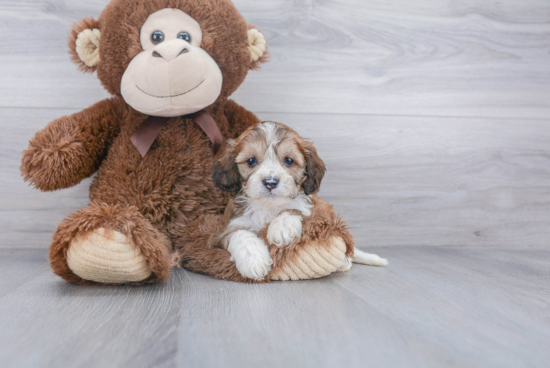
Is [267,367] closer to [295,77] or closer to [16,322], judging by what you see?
[16,322]

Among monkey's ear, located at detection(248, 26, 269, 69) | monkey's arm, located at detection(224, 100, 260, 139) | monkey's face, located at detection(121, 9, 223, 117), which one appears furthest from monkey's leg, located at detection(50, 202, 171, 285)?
monkey's ear, located at detection(248, 26, 269, 69)

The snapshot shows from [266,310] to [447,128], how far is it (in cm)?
158

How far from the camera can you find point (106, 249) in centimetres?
119

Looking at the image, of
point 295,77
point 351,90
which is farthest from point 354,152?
point 295,77

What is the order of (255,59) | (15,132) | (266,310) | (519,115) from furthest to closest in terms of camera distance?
1. (519,115)
2. (15,132)
3. (255,59)
4. (266,310)

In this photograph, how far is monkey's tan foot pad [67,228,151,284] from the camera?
120cm

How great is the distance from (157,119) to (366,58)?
1109 mm

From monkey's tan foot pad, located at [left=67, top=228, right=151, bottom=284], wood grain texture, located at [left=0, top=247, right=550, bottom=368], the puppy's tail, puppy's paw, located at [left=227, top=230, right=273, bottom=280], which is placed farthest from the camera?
the puppy's tail

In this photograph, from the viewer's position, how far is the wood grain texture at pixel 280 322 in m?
0.82

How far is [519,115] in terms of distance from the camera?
7.40 ft

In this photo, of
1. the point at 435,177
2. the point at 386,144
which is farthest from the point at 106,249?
the point at 435,177

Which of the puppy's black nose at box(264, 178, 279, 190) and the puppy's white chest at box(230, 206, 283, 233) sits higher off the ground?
the puppy's black nose at box(264, 178, 279, 190)

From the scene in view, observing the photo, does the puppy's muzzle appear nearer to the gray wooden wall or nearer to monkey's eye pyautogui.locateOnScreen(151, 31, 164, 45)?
monkey's eye pyautogui.locateOnScreen(151, 31, 164, 45)

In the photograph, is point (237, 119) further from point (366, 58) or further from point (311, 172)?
point (366, 58)
